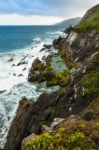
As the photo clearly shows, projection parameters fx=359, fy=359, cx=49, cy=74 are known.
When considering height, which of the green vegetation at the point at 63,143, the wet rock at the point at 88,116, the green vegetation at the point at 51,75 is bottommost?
the green vegetation at the point at 51,75

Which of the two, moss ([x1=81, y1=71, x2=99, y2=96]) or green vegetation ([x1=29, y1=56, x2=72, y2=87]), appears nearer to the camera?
moss ([x1=81, y1=71, x2=99, y2=96])

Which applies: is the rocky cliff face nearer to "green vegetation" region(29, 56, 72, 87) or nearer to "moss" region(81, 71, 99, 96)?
"moss" region(81, 71, 99, 96)

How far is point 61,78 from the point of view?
47.5 m

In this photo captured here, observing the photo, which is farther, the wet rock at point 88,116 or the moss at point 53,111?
the moss at point 53,111

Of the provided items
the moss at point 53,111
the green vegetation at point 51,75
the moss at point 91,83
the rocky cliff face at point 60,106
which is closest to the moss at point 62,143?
the rocky cliff face at point 60,106

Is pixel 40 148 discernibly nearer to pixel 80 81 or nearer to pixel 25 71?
pixel 80 81

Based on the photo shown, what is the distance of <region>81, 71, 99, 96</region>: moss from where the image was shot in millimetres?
25500

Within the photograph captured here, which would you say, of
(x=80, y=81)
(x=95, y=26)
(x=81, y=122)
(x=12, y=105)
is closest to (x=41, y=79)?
(x=12, y=105)

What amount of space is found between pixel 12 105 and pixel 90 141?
2478 cm

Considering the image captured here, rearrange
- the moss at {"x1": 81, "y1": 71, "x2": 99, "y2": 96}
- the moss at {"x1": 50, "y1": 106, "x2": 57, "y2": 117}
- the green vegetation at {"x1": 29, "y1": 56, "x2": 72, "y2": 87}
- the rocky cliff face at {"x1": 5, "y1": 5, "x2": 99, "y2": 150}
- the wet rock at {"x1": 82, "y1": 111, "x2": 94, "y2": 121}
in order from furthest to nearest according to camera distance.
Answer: the green vegetation at {"x1": 29, "y1": 56, "x2": 72, "y2": 87}
the moss at {"x1": 50, "y1": 106, "x2": 57, "y2": 117}
the moss at {"x1": 81, "y1": 71, "x2": 99, "y2": 96}
the rocky cliff face at {"x1": 5, "y1": 5, "x2": 99, "y2": 150}
the wet rock at {"x1": 82, "y1": 111, "x2": 94, "y2": 121}

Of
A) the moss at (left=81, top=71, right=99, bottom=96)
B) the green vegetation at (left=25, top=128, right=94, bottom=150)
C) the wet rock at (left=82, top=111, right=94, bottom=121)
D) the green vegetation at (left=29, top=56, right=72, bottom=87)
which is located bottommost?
the green vegetation at (left=29, top=56, right=72, bottom=87)

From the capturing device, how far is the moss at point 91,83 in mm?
25500

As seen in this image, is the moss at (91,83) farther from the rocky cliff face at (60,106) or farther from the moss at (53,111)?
the moss at (53,111)

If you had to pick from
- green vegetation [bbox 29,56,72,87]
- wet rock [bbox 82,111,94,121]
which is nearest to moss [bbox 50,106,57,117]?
wet rock [bbox 82,111,94,121]
